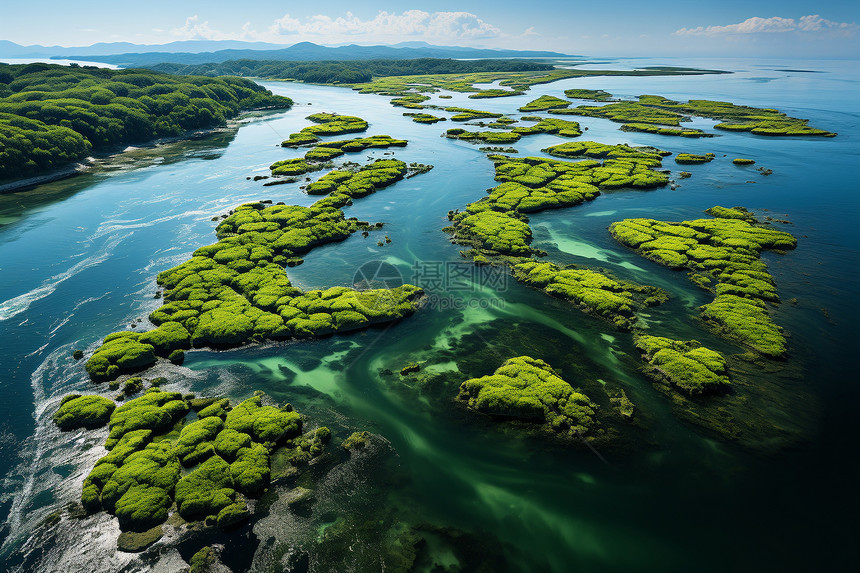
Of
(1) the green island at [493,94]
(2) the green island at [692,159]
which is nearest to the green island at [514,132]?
(2) the green island at [692,159]

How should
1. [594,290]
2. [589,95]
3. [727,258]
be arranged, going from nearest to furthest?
[594,290] → [727,258] → [589,95]

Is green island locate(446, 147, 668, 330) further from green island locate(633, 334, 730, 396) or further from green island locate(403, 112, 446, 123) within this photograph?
green island locate(403, 112, 446, 123)

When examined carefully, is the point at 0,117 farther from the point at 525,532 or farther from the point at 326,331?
the point at 525,532

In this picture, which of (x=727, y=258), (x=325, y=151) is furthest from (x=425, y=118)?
(x=727, y=258)

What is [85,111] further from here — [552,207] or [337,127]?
[552,207]

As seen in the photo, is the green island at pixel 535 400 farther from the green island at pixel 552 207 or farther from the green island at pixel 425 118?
the green island at pixel 425 118

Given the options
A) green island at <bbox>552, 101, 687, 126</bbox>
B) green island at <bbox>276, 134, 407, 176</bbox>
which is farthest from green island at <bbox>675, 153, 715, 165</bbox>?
green island at <bbox>276, 134, 407, 176</bbox>
